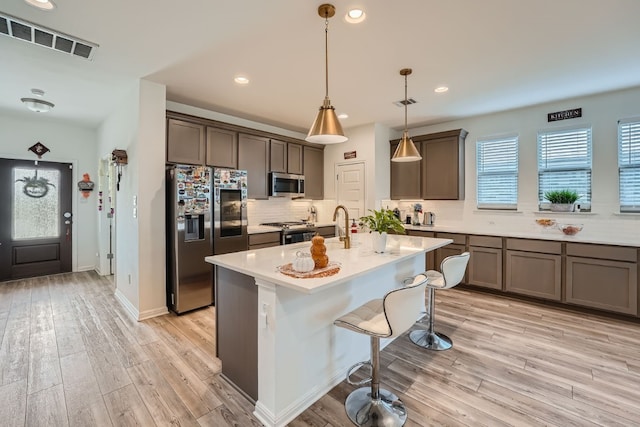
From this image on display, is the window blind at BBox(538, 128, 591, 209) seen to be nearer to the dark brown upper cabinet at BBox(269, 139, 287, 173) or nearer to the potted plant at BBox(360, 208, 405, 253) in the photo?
the potted plant at BBox(360, 208, 405, 253)

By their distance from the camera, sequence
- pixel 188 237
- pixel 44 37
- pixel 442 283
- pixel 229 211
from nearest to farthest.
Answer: pixel 44 37 → pixel 442 283 → pixel 188 237 → pixel 229 211

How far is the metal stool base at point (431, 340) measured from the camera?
271 centimetres

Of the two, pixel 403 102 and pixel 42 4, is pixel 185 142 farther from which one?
pixel 403 102

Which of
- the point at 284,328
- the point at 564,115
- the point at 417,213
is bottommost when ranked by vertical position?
the point at 284,328

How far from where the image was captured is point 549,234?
4.06 m

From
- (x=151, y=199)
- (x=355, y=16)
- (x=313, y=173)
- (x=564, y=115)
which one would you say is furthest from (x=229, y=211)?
(x=564, y=115)

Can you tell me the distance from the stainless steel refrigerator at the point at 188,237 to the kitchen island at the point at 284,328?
144 centimetres

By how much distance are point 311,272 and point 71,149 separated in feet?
19.5

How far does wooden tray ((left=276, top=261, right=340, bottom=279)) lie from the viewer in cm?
171

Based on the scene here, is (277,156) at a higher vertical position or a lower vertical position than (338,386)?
higher

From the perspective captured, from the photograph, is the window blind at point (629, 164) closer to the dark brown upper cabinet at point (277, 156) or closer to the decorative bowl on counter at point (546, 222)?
the decorative bowl on counter at point (546, 222)

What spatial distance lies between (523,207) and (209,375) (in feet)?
15.1

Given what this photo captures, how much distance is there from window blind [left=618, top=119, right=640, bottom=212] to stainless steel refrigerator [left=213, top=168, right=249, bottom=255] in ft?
15.9

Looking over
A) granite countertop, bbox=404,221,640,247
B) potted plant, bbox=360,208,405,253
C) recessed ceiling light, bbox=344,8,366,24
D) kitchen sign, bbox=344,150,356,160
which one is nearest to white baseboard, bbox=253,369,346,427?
potted plant, bbox=360,208,405,253
